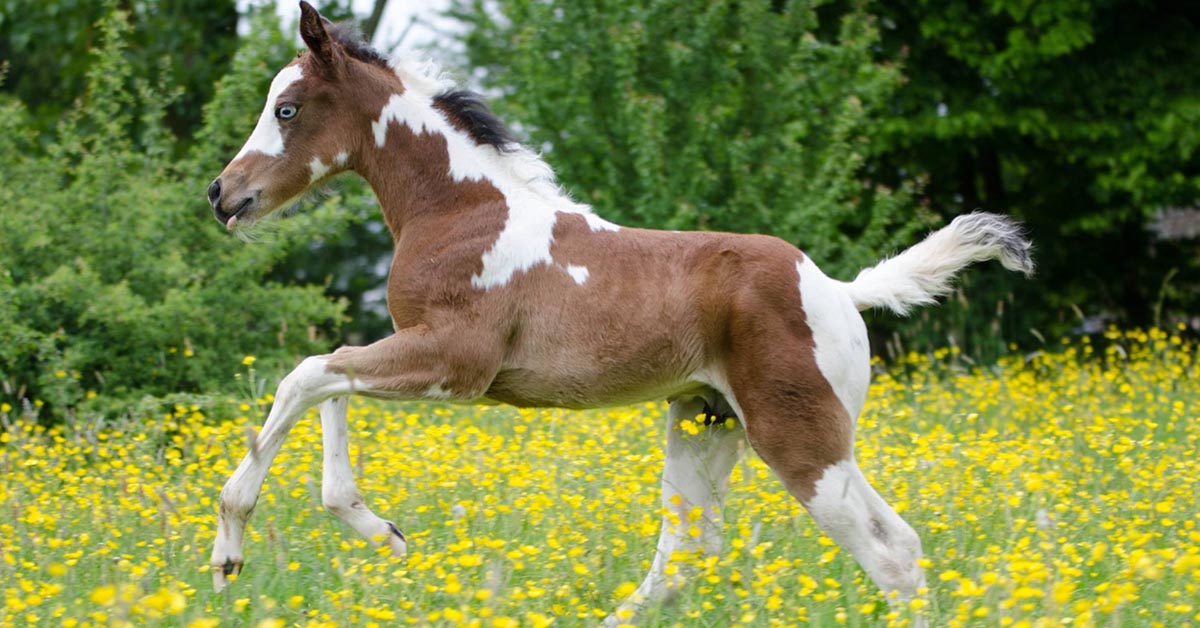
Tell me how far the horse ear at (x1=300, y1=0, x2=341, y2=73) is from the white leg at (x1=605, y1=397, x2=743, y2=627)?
1.94 m

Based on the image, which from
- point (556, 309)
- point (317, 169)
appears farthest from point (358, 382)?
point (317, 169)

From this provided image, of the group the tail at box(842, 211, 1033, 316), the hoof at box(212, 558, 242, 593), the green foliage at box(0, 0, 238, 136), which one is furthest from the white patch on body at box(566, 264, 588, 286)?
the green foliage at box(0, 0, 238, 136)

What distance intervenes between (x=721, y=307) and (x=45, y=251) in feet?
21.0

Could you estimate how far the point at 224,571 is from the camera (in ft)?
16.3

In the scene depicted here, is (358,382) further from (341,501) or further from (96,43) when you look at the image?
(96,43)

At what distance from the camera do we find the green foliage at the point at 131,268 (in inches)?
364

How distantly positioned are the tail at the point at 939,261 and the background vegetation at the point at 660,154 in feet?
13.0

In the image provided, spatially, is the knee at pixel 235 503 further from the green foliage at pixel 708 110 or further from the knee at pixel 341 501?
the green foliage at pixel 708 110

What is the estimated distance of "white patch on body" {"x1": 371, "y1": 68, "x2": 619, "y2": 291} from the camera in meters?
5.30

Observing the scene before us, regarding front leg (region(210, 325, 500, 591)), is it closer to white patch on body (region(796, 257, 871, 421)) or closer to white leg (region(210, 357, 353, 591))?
white leg (region(210, 357, 353, 591))

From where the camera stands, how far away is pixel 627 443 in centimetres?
793

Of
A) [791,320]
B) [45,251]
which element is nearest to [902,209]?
[45,251]

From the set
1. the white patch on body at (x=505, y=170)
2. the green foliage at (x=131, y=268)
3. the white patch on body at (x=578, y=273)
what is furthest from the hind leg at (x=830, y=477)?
the green foliage at (x=131, y=268)

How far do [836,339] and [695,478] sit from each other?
0.98m
